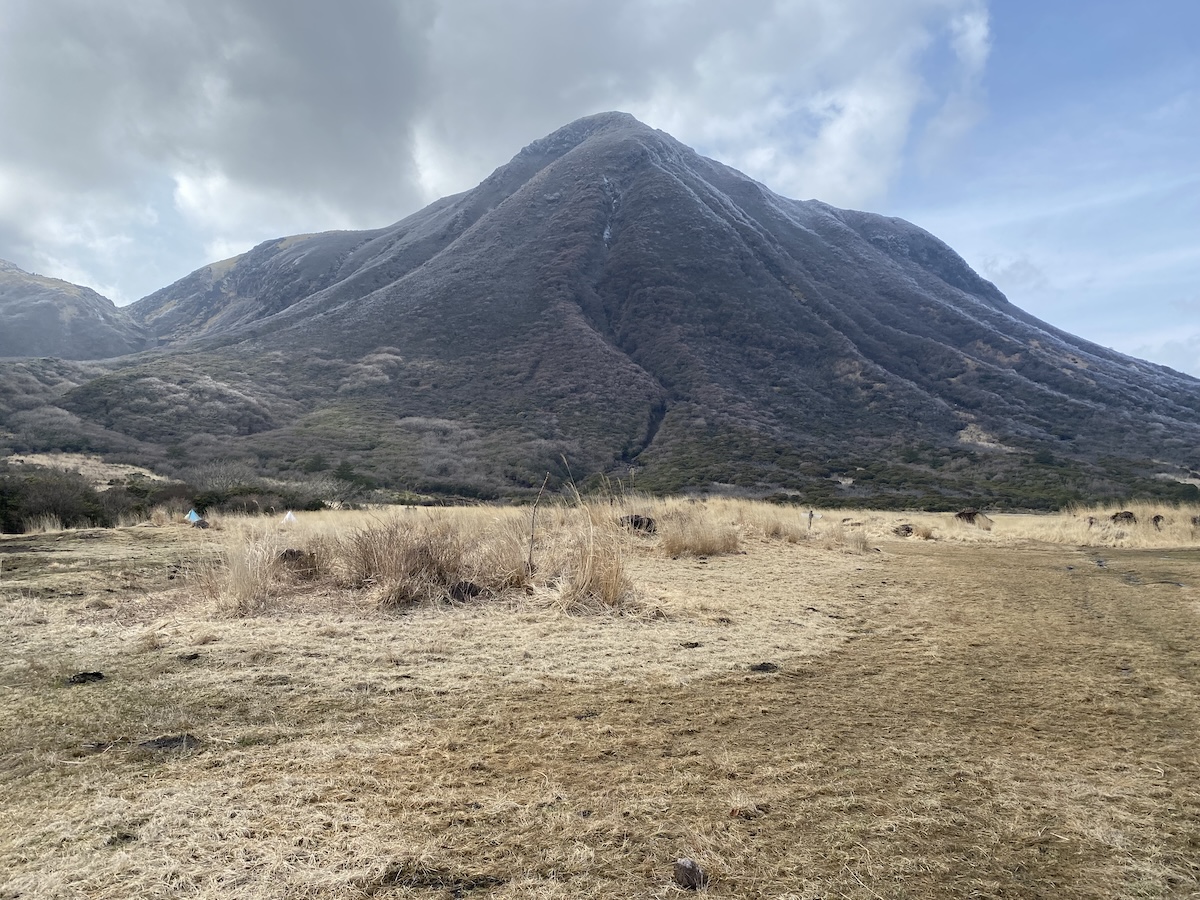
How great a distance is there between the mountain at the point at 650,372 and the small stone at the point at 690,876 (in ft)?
109

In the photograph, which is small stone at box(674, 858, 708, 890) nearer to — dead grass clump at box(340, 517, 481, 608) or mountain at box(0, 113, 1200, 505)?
dead grass clump at box(340, 517, 481, 608)

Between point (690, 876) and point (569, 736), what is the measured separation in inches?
47.1

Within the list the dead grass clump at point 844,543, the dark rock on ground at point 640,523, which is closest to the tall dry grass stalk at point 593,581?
the dark rock on ground at point 640,523

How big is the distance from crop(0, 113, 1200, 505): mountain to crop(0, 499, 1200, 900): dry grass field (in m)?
28.7

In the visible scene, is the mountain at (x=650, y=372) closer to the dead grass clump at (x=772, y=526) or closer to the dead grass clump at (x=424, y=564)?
the dead grass clump at (x=772, y=526)

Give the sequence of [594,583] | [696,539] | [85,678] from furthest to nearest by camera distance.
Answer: [696,539], [594,583], [85,678]

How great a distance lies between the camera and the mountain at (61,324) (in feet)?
327

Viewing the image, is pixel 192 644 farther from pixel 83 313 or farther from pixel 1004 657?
pixel 83 313

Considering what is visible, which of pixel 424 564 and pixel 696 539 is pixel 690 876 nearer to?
pixel 424 564

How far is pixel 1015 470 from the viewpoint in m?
43.0

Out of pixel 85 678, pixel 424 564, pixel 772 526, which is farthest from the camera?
pixel 772 526

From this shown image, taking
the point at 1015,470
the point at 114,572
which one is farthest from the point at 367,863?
the point at 1015,470

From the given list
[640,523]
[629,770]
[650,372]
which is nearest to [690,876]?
[629,770]

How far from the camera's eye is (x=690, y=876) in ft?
6.11
